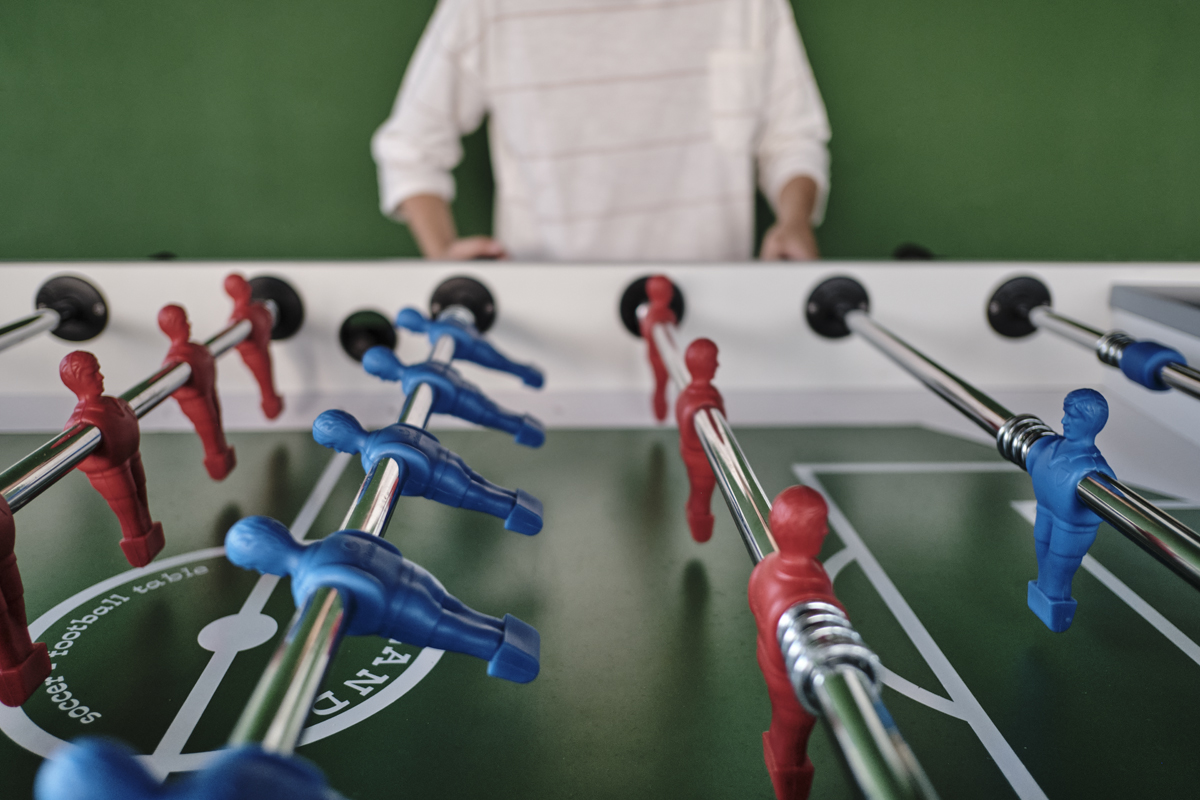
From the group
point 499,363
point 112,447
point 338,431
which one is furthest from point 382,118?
point 338,431

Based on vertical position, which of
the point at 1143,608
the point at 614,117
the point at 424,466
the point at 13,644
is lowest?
the point at 1143,608

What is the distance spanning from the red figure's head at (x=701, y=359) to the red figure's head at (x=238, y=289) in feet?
2.19

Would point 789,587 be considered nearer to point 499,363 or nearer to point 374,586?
point 374,586

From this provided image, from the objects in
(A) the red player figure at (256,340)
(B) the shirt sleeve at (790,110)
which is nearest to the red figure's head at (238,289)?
(A) the red player figure at (256,340)

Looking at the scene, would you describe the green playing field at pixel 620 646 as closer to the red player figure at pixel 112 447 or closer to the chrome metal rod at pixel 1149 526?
the red player figure at pixel 112 447

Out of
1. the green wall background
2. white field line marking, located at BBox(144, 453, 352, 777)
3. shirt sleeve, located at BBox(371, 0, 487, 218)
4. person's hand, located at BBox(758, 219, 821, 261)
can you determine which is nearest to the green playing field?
white field line marking, located at BBox(144, 453, 352, 777)

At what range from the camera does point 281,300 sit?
1207 millimetres

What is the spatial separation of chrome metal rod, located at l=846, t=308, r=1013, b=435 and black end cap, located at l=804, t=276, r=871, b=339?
0.10 m

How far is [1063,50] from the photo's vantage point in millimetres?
2264

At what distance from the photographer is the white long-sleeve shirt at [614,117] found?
2.02 metres

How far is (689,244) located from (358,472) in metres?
1.38

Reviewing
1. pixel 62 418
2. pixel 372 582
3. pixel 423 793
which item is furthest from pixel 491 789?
pixel 62 418

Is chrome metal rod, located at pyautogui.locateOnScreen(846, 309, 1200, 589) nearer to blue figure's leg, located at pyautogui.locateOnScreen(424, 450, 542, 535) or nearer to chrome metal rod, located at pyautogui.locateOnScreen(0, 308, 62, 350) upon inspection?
blue figure's leg, located at pyautogui.locateOnScreen(424, 450, 542, 535)

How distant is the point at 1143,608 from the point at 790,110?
1.70 meters
